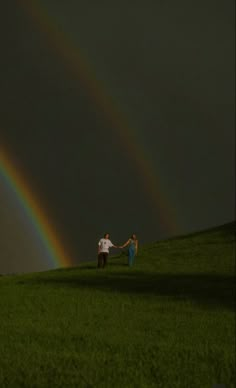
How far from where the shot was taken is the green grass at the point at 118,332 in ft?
31.7

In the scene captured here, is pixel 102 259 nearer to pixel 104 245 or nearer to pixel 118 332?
pixel 104 245

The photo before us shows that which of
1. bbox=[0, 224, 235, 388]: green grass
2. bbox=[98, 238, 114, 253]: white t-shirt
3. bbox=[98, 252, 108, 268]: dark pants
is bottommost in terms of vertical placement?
bbox=[0, 224, 235, 388]: green grass

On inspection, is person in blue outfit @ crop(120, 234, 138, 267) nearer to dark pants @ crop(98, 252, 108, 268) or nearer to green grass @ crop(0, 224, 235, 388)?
dark pants @ crop(98, 252, 108, 268)

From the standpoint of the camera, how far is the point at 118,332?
1434 centimetres

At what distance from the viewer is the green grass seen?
965 cm

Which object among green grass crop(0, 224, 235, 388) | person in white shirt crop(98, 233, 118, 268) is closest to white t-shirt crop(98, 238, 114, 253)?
person in white shirt crop(98, 233, 118, 268)

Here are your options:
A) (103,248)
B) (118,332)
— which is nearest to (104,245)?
(103,248)

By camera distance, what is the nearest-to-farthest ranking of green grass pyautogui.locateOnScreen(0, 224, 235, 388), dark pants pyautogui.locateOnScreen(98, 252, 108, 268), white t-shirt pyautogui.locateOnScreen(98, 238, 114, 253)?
1. green grass pyautogui.locateOnScreen(0, 224, 235, 388)
2. white t-shirt pyautogui.locateOnScreen(98, 238, 114, 253)
3. dark pants pyautogui.locateOnScreen(98, 252, 108, 268)

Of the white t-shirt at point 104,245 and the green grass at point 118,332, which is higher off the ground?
the white t-shirt at point 104,245

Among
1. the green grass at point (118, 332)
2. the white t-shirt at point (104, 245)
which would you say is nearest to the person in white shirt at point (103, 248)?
the white t-shirt at point (104, 245)

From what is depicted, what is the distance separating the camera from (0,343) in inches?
482

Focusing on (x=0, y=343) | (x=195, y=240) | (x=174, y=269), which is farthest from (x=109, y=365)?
(x=195, y=240)

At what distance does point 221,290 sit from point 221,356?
14.5 metres

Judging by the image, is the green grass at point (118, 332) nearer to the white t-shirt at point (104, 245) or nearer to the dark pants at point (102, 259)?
the white t-shirt at point (104, 245)
